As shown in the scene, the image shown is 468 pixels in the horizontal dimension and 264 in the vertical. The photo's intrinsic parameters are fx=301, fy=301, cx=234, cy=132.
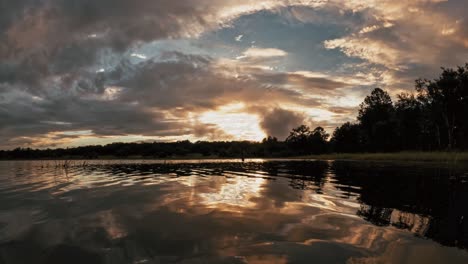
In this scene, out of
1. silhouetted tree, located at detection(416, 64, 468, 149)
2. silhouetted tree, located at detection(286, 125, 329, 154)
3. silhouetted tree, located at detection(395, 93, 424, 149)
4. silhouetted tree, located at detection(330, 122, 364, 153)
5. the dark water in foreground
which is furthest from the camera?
silhouetted tree, located at detection(286, 125, 329, 154)

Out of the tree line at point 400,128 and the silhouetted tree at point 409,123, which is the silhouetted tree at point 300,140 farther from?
the silhouetted tree at point 409,123

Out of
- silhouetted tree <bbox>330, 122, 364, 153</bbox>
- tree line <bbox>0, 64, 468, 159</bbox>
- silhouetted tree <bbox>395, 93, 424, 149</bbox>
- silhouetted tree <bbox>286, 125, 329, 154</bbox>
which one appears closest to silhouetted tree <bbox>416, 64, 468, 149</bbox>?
tree line <bbox>0, 64, 468, 159</bbox>

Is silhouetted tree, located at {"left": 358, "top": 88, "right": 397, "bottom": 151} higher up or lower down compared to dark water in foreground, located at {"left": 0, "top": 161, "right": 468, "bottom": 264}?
higher up

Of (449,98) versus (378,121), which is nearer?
(449,98)

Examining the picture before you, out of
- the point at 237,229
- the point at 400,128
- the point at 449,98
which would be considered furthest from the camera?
the point at 400,128

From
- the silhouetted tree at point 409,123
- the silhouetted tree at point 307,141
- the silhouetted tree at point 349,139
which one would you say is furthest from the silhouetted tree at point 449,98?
the silhouetted tree at point 307,141

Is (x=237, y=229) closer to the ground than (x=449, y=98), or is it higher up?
closer to the ground

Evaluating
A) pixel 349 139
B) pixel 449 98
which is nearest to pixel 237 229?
pixel 449 98

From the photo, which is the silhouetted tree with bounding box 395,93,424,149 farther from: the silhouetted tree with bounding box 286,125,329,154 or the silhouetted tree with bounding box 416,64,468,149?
the silhouetted tree with bounding box 286,125,329,154

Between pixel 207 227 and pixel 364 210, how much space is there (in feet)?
27.2

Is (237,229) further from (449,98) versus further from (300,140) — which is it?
(300,140)

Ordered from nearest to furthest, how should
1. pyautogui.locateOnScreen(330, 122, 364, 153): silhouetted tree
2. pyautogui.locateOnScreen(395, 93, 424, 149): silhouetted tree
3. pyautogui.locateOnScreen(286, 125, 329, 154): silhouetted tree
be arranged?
pyautogui.locateOnScreen(395, 93, 424, 149): silhouetted tree, pyautogui.locateOnScreen(330, 122, 364, 153): silhouetted tree, pyautogui.locateOnScreen(286, 125, 329, 154): silhouetted tree

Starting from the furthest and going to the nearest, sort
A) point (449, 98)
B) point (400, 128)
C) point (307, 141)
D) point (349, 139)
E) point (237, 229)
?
1. point (307, 141)
2. point (349, 139)
3. point (400, 128)
4. point (449, 98)
5. point (237, 229)

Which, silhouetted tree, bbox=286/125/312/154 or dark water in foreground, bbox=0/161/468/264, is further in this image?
silhouetted tree, bbox=286/125/312/154
